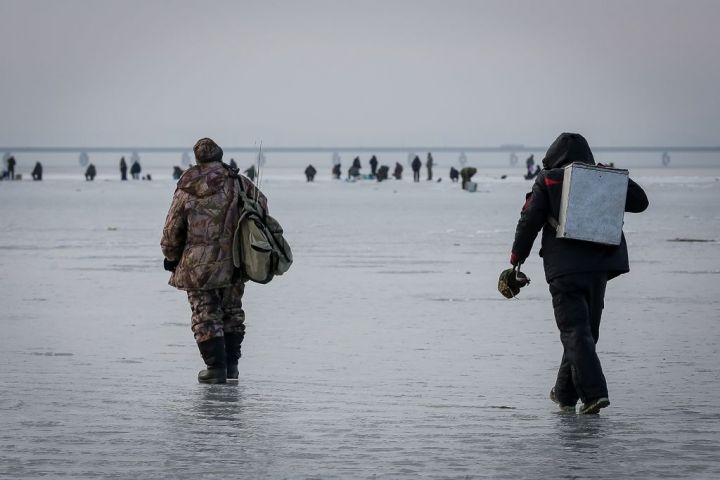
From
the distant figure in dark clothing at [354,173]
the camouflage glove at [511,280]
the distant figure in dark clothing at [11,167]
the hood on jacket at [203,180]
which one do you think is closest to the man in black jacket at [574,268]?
the camouflage glove at [511,280]

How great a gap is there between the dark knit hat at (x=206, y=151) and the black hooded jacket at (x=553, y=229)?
2174 mm

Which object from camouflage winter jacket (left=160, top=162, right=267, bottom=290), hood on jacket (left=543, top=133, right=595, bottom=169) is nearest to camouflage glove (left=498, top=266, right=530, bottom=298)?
hood on jacket (left=543, top=133, right=595, bottom=169)

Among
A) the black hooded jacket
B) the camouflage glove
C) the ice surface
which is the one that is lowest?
the ice surface

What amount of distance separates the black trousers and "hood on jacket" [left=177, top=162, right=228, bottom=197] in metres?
2.27

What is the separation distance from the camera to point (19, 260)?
66.0 feet

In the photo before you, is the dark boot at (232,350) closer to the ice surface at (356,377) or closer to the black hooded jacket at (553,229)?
the ice surface at (356,377)

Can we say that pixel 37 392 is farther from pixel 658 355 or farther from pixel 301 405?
pixel 658 355

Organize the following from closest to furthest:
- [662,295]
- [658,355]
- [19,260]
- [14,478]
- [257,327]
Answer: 1. [14,478]
2. [658,355]
3. [257,327]
4. [662,295]
5. [19,260]

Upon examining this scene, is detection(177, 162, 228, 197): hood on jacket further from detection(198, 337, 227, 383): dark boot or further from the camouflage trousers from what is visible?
detection(198, 337, 227, 383): dark boot

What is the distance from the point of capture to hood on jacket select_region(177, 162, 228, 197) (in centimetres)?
927

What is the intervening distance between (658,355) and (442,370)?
5.39ft

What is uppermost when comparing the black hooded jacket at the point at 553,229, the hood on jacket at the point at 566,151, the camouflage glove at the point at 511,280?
the hood on jacket at the point at 566,151

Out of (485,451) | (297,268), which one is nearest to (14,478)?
(485,451)

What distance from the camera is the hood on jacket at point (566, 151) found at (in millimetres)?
8094
